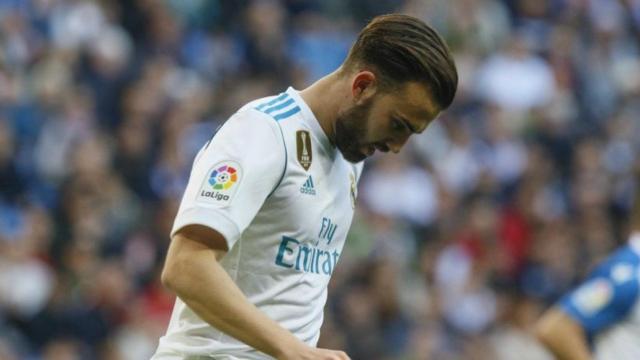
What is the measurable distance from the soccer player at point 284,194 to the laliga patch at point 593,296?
5.37 ft

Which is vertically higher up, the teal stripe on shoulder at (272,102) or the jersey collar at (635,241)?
the teal stripe on shoulder at (272,102)

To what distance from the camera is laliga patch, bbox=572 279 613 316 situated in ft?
18.4

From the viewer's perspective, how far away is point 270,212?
13.4 feet

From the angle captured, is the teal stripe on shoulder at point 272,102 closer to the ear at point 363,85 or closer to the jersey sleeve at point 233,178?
the jersey sleeve at point 233,178

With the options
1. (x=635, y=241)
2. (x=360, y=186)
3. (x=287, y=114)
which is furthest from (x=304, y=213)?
(x=360, y=186)

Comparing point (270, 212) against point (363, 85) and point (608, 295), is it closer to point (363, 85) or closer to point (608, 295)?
point (363, 85)

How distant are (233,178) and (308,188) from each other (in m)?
0.34

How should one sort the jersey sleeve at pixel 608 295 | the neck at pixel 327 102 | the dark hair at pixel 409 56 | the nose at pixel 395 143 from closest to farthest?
the dark hair at pixel 409 56 → the nose at pixel 395 143 → the neck at pixel 327 102 → the jersey sleeve at pixel 608 295

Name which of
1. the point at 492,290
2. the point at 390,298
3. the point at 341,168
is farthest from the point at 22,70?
the point at 341,168

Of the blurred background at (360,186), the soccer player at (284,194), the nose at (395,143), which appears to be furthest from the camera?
the blurred background at (360,186)

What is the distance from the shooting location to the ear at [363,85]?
4.11 m

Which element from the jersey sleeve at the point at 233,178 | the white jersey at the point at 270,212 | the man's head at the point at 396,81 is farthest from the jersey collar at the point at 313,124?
the jersey sleeve at the point at 233,178

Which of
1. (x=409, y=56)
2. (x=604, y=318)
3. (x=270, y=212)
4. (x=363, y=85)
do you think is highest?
(x=409, y=56)

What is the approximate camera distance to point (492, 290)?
11.6m
